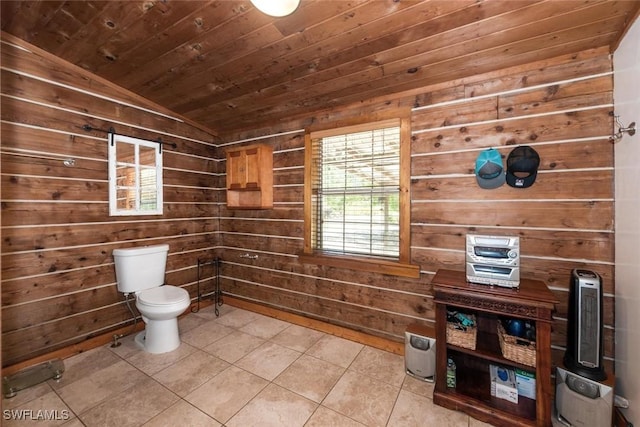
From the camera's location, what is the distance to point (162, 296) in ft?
8.02

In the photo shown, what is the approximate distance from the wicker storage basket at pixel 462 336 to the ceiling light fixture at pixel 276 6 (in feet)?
6.83

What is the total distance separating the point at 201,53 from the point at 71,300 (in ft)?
7.62

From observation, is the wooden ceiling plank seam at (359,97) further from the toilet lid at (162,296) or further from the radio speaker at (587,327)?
the toilet lid at (162,296)

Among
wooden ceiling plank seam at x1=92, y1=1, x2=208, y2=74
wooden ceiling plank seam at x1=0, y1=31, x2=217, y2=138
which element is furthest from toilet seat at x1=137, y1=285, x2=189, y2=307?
wooden ceiling plank seam at x1=92, y1=1, x2=208, y2=74

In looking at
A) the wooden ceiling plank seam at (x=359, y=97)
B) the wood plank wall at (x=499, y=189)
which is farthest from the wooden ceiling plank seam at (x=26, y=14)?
the wood plank wall at (x=499, y=189)

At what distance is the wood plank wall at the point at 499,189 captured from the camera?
178cm

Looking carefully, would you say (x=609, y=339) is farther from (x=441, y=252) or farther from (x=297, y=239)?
(x=297, y=239)

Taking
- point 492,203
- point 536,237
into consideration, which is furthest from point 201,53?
point 536,237

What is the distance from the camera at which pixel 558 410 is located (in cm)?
167

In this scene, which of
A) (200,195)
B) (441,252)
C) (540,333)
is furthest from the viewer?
(200,195)

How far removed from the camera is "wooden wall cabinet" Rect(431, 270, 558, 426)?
157 cm

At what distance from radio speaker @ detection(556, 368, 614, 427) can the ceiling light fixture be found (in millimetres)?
2505

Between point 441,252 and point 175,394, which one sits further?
point 441,252

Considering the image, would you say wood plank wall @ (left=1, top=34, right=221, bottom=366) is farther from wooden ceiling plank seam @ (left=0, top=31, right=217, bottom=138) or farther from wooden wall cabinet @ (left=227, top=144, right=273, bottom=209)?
wooden wall cabinet @ (left=227, top=144, right=273, bottom=209)
